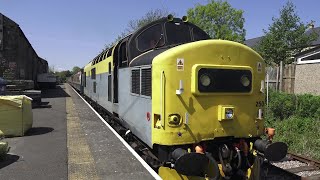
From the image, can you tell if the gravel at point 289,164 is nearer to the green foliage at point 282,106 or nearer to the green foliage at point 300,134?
the green foliage at point 300,134

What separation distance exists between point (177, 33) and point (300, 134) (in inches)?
281

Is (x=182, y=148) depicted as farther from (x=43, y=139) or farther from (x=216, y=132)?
(x=43, y=139)

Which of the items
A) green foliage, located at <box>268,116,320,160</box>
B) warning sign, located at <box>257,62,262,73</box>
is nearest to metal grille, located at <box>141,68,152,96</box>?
warning sign, located at <box>257,62,262,73</box>

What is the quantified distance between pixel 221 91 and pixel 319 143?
21.3 feet

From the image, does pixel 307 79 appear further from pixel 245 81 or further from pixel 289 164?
pixel 245 81

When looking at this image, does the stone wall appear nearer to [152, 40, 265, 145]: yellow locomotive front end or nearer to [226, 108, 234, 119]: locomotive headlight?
[152, 40, 265, 145]: yellow locomotive front end

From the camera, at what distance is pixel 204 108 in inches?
246

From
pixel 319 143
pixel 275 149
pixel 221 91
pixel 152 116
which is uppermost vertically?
pixel 221 91

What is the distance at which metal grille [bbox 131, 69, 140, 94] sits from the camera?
23.9 ft

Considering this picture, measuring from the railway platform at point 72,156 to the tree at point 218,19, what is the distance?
1453 inches

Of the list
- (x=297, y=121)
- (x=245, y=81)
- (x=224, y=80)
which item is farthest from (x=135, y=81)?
(x=297, y=121)

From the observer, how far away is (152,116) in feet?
20.8

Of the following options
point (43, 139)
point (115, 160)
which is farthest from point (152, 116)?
point (43, 139)

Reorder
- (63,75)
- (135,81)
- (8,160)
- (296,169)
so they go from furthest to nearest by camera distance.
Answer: (63,75) → (296,169) → (8,160) → (135,81)
